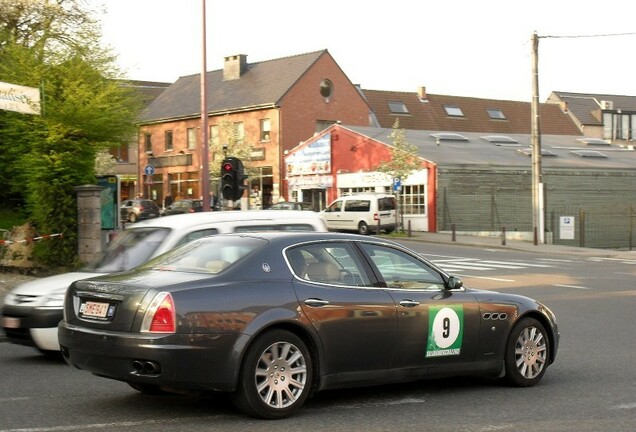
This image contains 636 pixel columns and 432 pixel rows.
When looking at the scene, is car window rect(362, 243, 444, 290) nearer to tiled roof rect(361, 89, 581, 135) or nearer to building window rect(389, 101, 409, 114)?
tiled roof rect(361, 89, 581, 135)

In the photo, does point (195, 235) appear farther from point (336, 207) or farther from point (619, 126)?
point (619, 126)

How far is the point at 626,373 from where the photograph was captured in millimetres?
10219

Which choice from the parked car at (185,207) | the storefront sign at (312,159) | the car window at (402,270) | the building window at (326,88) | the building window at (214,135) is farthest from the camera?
the building window at (214,135)

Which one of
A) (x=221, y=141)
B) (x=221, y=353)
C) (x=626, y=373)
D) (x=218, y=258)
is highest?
(x=221, y=141)

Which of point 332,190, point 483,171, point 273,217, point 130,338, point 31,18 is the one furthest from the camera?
point 332,190

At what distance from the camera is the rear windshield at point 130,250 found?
1103 centimetres

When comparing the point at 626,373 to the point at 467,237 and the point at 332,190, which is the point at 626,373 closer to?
the point at 467,237

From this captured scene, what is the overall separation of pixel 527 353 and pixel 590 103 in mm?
88355

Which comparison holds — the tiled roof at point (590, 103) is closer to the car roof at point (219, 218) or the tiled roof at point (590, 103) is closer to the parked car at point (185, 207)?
the parked car at point (185, 207)

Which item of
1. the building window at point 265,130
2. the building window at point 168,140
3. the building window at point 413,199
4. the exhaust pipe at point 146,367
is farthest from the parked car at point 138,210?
the exhaust pipe at point 146,367

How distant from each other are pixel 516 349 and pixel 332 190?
49.3m

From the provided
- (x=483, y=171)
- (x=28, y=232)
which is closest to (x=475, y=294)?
(x=28, y=232)

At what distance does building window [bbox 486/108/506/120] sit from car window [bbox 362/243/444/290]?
245 ft

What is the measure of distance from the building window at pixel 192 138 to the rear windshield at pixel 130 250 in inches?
2325
